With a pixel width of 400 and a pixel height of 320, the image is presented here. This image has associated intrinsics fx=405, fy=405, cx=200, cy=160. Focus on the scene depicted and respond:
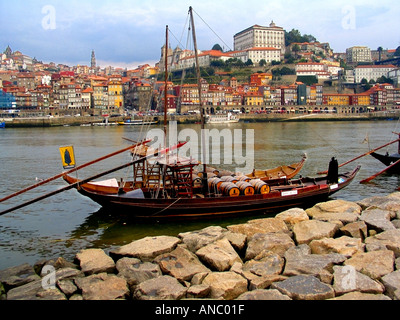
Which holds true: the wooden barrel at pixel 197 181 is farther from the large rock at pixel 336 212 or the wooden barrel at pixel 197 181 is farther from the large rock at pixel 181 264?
the large rock at pixel 181 264

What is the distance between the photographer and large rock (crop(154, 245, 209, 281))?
27.8 ft

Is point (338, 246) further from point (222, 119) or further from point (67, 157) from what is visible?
point (222, 119)

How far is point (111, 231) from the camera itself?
1333cm

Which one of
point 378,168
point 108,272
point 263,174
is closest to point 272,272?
point 108,272

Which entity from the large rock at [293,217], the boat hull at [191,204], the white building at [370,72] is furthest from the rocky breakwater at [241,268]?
the white building at [370,72]

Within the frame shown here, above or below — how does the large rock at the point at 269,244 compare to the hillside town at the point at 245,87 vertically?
below

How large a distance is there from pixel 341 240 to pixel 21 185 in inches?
672

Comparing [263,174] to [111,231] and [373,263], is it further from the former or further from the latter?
[373,263]

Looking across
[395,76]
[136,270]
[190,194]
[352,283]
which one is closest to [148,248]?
[136,270]

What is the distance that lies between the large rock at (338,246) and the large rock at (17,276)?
638cm

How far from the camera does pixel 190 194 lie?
14.1 m

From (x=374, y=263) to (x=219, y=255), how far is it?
130 inches

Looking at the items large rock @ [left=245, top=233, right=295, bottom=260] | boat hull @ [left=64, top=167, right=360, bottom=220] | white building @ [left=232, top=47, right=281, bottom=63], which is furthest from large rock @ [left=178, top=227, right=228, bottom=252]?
white building @ [left=232, top=47, right=281, bottom=63]

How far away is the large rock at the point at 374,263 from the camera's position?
8.12 meters
